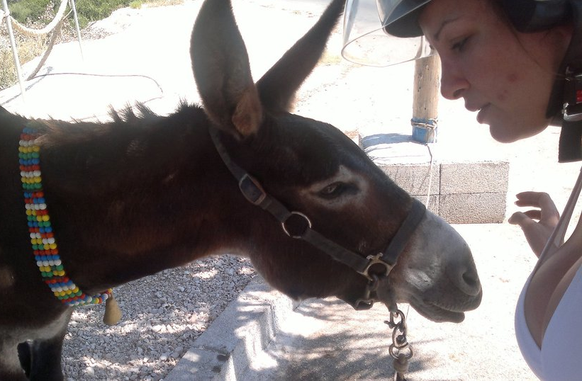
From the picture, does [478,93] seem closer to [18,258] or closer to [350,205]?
[350,205]

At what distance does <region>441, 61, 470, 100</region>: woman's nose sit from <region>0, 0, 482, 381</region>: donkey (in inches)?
16.6

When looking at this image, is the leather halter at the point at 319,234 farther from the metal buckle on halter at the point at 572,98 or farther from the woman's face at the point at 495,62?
the metal buckle on halter at the point at 572,98

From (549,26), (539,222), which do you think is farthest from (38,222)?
(539,222)

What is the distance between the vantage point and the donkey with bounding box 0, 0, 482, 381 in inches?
75.4

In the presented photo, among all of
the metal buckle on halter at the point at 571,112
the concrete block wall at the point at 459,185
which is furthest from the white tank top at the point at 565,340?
the concrete block wall at the point at 459,185

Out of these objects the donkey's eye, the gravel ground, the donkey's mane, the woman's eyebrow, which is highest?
the woman's eyebrow

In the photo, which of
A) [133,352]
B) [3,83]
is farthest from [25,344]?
[3,83]

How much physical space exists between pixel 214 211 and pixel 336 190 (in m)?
0.46

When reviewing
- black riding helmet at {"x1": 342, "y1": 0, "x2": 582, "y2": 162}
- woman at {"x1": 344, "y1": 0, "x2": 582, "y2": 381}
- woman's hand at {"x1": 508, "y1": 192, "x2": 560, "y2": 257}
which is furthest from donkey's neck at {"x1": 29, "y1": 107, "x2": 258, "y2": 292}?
woman's hand at {"x1": 508, "y1": 192, "x2": 560, "y2": 257}

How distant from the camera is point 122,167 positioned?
1.93 meters

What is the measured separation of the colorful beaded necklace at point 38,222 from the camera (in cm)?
190

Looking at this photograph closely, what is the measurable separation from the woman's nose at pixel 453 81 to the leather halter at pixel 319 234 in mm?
512

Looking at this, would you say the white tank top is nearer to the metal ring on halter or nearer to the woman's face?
the woman's face

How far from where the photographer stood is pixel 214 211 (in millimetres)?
1986
